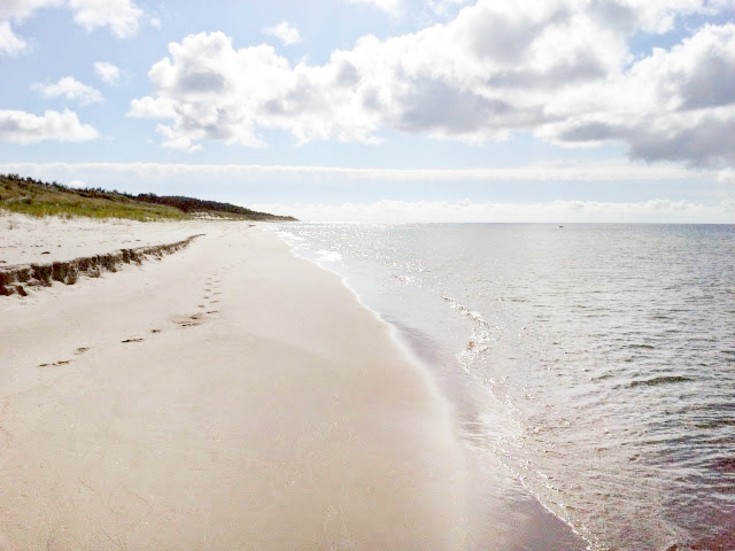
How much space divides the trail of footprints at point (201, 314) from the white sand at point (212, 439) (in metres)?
0.08

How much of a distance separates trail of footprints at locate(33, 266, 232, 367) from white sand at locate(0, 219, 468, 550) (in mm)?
80

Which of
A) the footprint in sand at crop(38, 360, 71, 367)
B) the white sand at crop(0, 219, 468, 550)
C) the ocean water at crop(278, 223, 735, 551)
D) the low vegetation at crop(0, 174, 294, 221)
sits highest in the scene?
the low vegetation at crop(0, 174, 294, 221)

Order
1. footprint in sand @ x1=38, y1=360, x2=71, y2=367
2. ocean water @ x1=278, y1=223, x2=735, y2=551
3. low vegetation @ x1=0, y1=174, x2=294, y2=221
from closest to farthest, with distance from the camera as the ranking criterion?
ocean water @ x1=278, y1=223, x2=735, y2=551, footprint in sand @ x1=38, y1=360, x2=71, y2=367, low vegetation @ x1=0, y1=174, x2=294, y2=221

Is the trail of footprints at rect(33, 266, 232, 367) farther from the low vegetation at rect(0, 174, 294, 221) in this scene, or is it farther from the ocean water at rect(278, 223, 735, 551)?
the low vegetation at rect(0, 174, 294, 221)

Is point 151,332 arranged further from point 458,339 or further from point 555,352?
point 555,352

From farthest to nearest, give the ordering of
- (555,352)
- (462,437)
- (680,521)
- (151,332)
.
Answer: (555,352) < (151,332) < (462,437) < (680,521)

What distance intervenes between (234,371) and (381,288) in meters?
12.2

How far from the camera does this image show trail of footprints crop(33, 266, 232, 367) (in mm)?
6143

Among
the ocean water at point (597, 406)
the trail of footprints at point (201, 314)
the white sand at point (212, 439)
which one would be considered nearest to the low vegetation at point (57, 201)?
the trail of footprints at point (201, 314)

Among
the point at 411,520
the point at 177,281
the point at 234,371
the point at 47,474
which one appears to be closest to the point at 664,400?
the point at 411,520

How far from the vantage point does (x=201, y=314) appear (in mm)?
9172

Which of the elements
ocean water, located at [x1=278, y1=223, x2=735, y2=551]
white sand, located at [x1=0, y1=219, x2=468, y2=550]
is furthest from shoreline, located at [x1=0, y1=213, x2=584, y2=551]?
ocean water, located at [x1=278, y1=223, x2=735, y2=551]

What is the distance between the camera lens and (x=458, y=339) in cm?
1022

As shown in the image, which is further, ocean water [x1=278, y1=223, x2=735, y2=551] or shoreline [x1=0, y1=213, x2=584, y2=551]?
ocean water [x1=278, y1=223, x2=735, y2=551]
